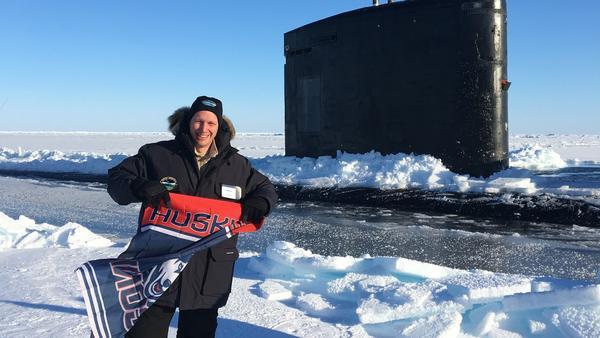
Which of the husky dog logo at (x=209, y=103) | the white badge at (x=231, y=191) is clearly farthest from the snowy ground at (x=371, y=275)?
the husky dog logo at (x=209, y=103)

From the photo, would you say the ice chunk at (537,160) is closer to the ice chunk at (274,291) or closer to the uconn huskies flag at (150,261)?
the ice chunk at (274,291)

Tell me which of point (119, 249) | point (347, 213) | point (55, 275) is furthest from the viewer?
point (347, 213)

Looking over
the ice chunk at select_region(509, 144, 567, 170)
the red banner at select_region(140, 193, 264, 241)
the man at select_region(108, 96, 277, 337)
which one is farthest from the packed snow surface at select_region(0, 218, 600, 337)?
the ice chunk at select_region(509, 144, 567, 170)

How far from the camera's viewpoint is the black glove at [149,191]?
2.13 m

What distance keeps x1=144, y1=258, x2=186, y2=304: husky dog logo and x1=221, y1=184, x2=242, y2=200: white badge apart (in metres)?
0.34

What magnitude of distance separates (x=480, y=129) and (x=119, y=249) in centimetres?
643

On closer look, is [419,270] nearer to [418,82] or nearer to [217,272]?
[217,272]

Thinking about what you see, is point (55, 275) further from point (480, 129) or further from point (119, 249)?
point (480, 129)

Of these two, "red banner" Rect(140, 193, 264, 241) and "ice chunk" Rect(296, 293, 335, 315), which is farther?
"ice chunk" Rect(296, 293, 335, 315)

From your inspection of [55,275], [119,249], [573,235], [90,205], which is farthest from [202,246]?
[90,205]

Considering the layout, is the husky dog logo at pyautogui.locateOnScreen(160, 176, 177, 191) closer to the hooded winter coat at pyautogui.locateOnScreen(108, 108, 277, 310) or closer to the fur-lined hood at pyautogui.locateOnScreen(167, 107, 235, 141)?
the hooded winter coat at pyautogui.locateOnScreen(108, 108, 277, 310)

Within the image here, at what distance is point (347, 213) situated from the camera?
8805mm

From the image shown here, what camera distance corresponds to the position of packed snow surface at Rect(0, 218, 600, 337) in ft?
9.77

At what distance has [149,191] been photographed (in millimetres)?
2125
